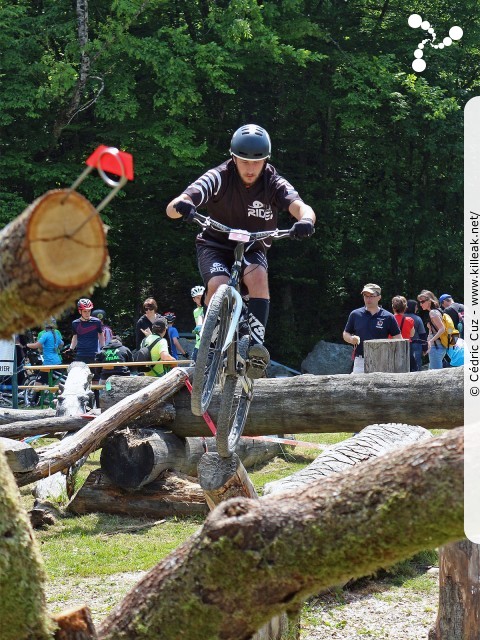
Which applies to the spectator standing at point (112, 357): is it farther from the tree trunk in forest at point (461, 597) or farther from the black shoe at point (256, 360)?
the tree trunk in forest at point (461, 597)

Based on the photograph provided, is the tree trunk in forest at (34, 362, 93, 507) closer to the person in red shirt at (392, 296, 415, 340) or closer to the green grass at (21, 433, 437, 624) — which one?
the green grass at (21, 433, 437, 624)

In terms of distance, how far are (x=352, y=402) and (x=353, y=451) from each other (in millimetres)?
1010

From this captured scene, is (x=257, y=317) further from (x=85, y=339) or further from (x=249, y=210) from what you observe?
(x=85, y=339)

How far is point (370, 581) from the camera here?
6617mm

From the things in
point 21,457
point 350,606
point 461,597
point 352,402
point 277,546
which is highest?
point 277,546

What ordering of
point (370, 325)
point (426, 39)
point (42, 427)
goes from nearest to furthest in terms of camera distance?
point (42, 427) → point (370, 325) → point (426, 39)

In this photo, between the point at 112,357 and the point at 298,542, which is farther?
the point at 112,357

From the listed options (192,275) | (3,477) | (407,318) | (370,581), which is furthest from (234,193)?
(192,275)

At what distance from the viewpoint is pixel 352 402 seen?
8484 millimetres

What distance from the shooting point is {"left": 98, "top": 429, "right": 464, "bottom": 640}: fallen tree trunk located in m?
2.39

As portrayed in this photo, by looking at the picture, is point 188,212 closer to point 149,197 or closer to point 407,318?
point 407,318

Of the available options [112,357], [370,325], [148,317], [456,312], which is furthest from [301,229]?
[456,312]

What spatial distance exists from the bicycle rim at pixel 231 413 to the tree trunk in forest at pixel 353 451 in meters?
0.56

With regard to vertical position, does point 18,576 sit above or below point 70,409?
above
